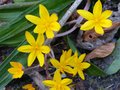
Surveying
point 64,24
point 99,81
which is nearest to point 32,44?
point 64,24

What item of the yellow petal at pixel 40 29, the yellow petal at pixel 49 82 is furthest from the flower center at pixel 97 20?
the yellow petal at pixel 49 82

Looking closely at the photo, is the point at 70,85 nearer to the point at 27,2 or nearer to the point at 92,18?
the point at 92,18

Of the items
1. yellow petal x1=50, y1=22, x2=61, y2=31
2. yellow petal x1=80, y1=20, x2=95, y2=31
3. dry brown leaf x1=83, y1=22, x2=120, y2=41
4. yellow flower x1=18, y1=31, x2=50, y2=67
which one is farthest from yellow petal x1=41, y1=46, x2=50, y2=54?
dry brown leaf x1=83, y1=22, x2=120, y2=41

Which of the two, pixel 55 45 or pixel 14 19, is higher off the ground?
pixel 14 19

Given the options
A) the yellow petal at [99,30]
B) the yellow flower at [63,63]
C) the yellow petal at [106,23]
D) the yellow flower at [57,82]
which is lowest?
the yellow flower at [57,82]

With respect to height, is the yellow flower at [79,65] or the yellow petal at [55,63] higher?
the yellow petal at [55,63]

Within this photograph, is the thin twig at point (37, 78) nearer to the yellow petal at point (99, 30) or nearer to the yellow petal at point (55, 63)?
the yellow petal at point (55, 63)
